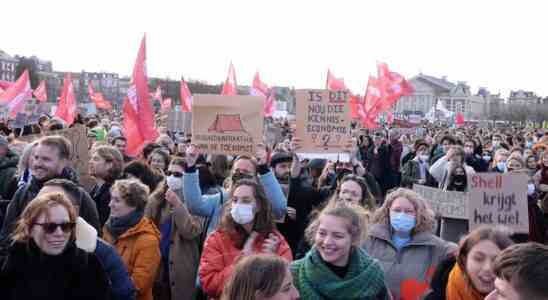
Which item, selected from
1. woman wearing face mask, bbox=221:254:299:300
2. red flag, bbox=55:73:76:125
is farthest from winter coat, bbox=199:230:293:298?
red flag, bbox=55:73:76:125

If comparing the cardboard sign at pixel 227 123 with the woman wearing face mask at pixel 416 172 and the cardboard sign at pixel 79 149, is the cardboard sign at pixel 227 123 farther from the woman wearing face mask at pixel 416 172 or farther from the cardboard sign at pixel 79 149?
the woman wearing face mask at pixel 416 172

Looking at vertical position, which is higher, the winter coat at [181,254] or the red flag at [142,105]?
the red flag at [142,105]

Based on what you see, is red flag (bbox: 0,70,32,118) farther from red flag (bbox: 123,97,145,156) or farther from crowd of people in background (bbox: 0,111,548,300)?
crowd of people in background (bbox: 0,111,548,300)

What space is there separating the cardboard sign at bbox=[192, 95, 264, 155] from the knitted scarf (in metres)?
2.59

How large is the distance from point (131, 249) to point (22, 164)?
1736 millimetres

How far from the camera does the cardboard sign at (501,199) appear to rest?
4.77m

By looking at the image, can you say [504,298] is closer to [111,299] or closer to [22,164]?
[111,299]

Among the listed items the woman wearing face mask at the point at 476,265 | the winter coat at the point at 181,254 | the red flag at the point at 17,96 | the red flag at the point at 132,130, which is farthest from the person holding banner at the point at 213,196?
the red flag at the point at 17,96

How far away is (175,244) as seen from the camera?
5102 mm

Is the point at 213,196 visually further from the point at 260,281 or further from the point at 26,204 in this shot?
the point at 260,281

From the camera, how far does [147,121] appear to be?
338 inches

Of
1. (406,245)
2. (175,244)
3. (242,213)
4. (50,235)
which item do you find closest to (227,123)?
(175,244)

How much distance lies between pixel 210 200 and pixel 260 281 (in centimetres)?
268

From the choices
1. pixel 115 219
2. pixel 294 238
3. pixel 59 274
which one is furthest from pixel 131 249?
pixel 294 238
